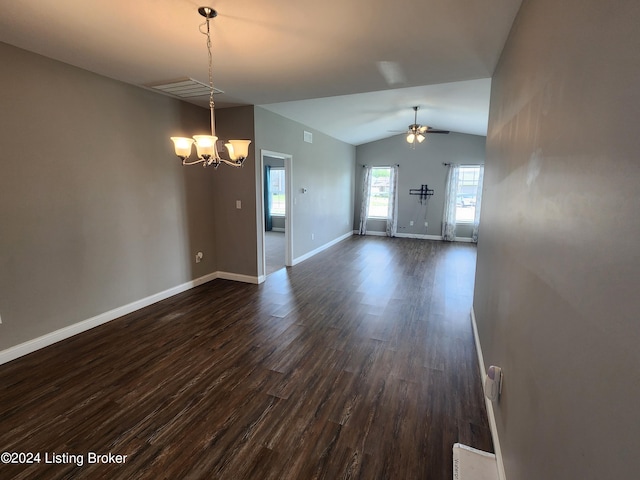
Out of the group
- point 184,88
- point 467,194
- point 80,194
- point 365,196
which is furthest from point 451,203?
point 80,194

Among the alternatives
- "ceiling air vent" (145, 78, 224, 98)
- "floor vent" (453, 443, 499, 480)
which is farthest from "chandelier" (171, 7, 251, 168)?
"floor vent" (453, 443, 499, 480)

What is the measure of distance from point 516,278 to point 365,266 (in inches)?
167

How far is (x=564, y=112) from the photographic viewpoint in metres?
1.07

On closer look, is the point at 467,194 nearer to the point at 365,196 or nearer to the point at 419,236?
the point at 419,236

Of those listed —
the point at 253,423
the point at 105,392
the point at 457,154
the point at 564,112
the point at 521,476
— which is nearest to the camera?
the point at 564,112

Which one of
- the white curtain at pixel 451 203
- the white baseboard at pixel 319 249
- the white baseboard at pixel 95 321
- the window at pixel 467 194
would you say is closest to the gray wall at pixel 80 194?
the white baseboard at pixel 95 321

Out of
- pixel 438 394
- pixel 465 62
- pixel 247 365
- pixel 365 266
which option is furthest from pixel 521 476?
pixel 365 266

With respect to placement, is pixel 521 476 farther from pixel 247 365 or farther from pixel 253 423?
pixel 247 365

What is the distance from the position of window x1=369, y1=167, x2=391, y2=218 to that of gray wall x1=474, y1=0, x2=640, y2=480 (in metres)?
7.28

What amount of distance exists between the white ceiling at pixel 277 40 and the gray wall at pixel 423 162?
5.27 meters

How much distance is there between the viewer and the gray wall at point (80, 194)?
2.65m

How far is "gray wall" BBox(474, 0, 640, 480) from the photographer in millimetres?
663

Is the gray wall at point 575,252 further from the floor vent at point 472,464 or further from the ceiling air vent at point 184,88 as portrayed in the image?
the ceiling air vent at point 184,88

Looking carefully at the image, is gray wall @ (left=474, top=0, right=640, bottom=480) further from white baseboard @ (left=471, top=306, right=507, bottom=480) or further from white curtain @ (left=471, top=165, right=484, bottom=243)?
white curtain @ (left=471, top=165, right=484, bottom=243)
